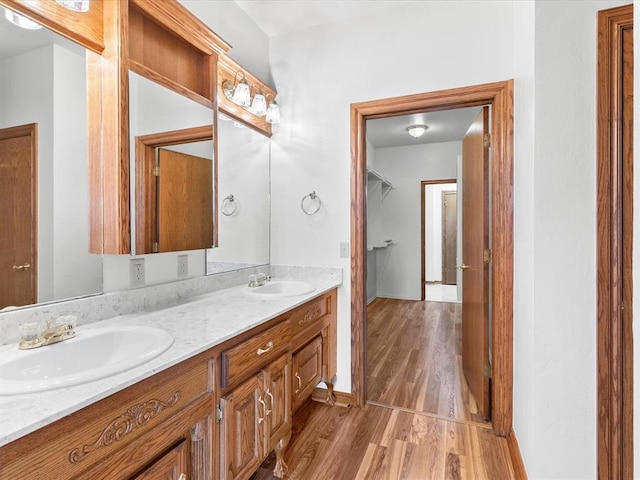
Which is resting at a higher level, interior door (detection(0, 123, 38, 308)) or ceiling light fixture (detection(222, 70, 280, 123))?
ceiling light fixture (detection(222, 70, 280, 123))

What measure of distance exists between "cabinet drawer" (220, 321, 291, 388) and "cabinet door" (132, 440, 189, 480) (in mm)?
233

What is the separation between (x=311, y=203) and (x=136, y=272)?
1.24 m

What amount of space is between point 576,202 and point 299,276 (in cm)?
165

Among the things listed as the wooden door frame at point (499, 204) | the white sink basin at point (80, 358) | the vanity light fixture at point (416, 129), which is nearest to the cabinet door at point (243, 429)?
the white sink basin at point (80, 358)

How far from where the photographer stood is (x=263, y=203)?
97.3 inches

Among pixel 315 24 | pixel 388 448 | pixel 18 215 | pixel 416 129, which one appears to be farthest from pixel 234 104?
pixel 416 129

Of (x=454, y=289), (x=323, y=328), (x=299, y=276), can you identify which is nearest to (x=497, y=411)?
(x=323, y=328)

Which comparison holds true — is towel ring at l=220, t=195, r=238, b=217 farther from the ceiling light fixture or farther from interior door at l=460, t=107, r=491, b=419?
interior door at l=460, t=107, r=491, b=419

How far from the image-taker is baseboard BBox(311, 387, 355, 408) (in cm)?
229

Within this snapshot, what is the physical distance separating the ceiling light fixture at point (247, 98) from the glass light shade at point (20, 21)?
0.96 meters

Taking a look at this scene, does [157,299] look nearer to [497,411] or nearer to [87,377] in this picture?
[87,377]

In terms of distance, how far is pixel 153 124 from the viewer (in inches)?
59.2

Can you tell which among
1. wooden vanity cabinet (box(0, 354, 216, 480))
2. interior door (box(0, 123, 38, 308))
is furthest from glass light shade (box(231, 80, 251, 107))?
wooden vanity cabinet (box(0, 354, 216, 480))

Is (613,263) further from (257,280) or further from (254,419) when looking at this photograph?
(257,280)
